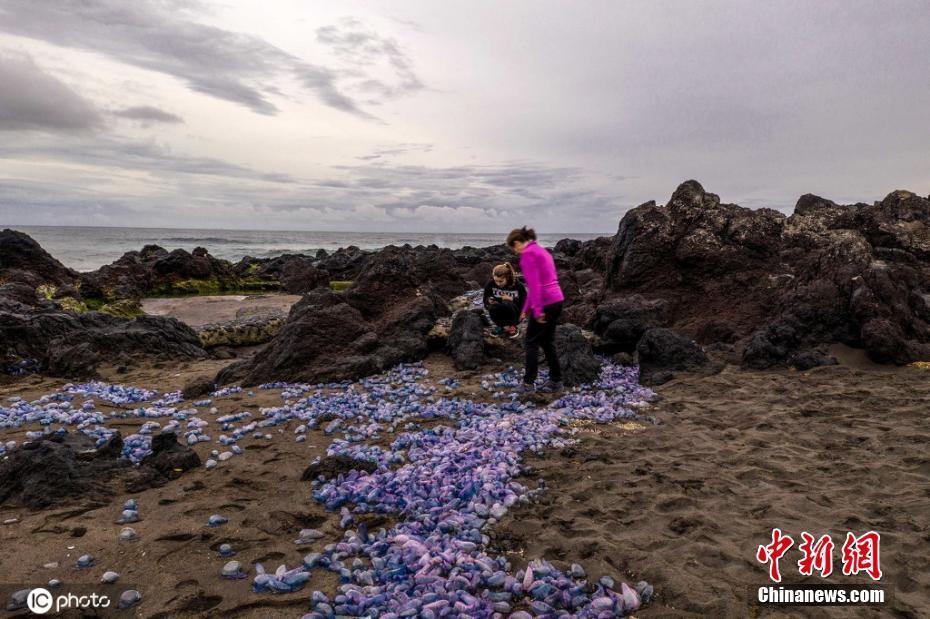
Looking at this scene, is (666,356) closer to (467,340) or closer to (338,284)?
(467,340)

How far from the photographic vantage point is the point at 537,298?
984cm

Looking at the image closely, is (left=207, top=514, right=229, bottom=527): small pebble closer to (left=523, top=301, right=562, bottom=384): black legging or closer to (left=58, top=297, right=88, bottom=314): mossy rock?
(left=523, top=301, right=562, bottom=384): black legging

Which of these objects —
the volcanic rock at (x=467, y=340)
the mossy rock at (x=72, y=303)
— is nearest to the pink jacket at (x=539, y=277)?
the volcanic rock at (x=467, y=340)

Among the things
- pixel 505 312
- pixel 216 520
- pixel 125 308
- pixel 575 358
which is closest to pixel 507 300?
pixel 505 312

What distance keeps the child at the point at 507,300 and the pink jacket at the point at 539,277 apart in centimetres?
98

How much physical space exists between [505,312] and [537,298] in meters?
1.26

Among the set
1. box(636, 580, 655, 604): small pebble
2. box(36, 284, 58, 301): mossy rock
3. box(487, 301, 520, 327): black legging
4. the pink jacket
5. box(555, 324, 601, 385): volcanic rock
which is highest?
the pink jacket

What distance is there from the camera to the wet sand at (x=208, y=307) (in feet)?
72.5

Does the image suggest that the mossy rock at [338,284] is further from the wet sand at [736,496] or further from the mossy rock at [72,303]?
the wet sand at [736,496]

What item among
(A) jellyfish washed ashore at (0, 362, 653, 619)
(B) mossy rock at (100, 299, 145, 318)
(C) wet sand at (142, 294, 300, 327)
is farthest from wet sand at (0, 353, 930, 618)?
(B) mossy rock at (100, 299, 145, 318)

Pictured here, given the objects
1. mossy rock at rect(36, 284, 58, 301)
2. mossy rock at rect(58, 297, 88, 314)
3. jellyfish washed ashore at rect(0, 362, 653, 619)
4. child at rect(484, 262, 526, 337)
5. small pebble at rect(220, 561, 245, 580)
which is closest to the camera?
jellyfish washed ashore at rect(0, 362, 653, 619)

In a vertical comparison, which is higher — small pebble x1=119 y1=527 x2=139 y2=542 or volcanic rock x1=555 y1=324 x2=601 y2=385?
volcanic rock x1=555 y1=324 x2=601 y2=385

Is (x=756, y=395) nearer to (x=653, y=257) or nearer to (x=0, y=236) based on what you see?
(x=653, y=257)

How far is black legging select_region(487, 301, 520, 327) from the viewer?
10.9 m
